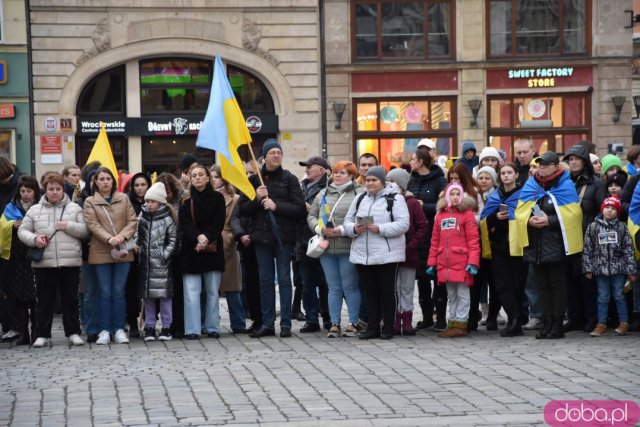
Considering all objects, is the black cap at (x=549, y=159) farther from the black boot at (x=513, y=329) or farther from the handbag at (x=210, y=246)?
the handbag at (x=210, y=246)

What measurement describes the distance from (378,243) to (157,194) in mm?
2514

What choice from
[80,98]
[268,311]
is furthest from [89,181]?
[80,98]

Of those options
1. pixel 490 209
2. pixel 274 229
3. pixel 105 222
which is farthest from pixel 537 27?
pixel 105 222

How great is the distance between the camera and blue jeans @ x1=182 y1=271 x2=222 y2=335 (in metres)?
Result: 13.1

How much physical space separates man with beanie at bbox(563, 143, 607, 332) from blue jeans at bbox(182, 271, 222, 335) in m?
3.86

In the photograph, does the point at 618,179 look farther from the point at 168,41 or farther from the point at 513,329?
the point at 168,41

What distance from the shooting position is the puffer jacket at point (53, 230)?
12680mm

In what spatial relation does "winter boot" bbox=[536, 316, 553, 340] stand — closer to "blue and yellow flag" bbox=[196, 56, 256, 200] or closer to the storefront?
"blue and yellow flag" bbox=[196, 56, 256, 200]

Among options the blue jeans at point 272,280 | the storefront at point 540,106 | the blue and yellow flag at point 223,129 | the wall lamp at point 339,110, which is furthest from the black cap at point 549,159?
the storefront at point 540,106

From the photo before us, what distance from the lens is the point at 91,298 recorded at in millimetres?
13094

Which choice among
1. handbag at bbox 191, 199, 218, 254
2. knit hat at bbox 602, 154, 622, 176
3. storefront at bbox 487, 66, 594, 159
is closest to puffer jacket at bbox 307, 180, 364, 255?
handbag at bbox 191, 199, 218, 254

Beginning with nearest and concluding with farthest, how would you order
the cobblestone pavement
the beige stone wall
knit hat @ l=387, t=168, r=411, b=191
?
1. the cobblestone pavement
2. knit hat @ l=387, t=168, r=411, b=191
3. the beige stone wall

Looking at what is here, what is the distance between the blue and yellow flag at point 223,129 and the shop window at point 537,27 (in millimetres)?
21486

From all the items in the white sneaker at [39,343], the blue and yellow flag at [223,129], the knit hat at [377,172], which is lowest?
the white sneaker at [39,343]
